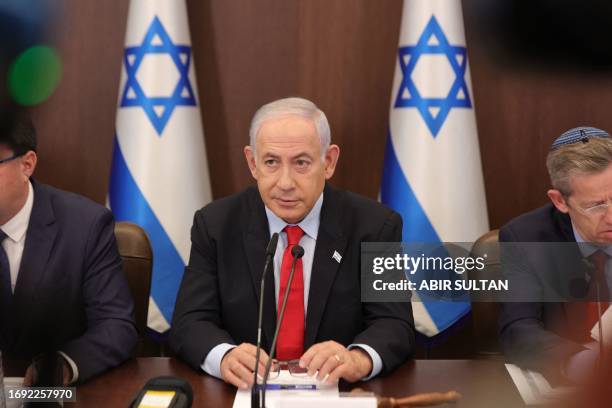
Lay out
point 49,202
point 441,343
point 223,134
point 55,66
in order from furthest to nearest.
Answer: point 223,134
point 441,343
point 49,202
point 55,66

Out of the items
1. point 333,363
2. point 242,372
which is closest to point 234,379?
point 242,372

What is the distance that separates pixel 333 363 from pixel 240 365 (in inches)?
8.6

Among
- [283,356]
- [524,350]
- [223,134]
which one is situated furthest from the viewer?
[223,134]

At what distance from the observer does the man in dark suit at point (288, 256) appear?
7.02 feet

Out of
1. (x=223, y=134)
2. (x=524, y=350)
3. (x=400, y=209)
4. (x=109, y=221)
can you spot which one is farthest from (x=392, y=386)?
(x=223, y=134)

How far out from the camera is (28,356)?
4.51 feet

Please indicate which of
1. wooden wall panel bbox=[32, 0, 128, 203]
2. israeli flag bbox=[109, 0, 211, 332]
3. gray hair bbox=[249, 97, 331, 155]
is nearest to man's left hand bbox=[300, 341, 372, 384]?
gray hair bbox=[249, 97, 331, 155]

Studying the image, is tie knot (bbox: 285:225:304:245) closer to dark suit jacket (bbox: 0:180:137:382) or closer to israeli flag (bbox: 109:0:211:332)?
dark suit jacket (bbox: 0:180:137:382)

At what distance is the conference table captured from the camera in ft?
5.52

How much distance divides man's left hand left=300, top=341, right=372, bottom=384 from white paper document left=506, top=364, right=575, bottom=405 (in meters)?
0.36

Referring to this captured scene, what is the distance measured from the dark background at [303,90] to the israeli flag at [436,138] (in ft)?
1.43

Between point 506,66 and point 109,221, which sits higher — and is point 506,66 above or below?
above

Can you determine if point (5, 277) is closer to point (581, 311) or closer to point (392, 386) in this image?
point (392, 386)

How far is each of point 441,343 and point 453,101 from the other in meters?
1.14
